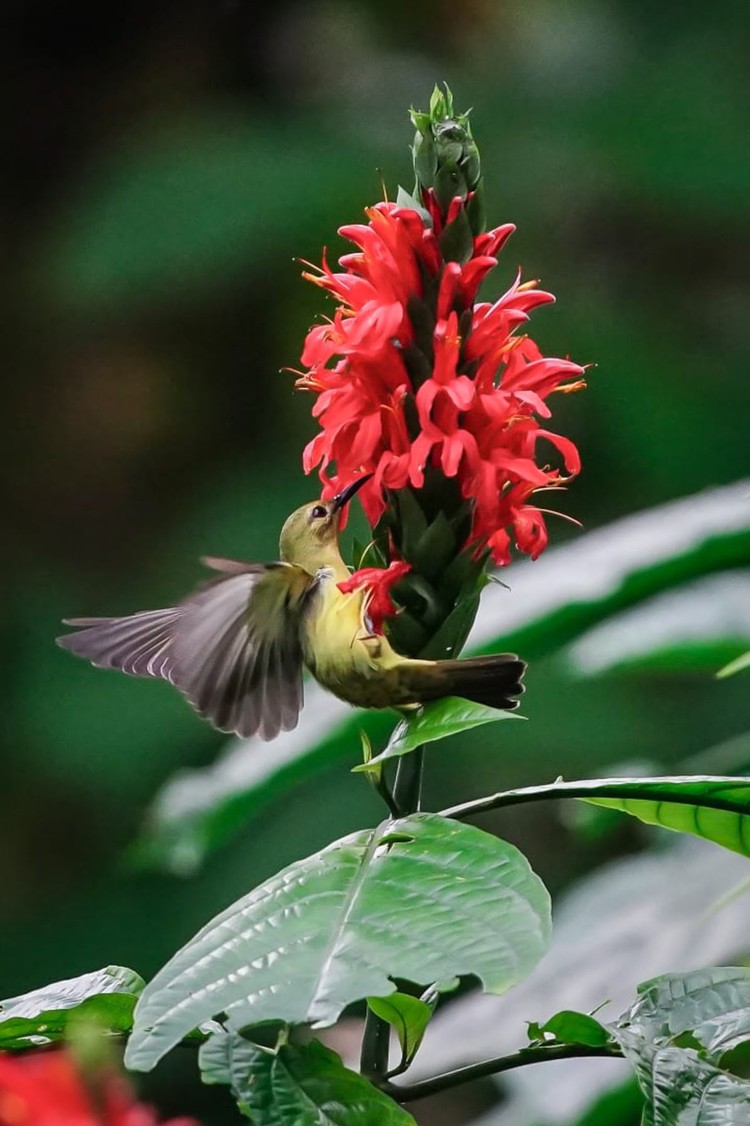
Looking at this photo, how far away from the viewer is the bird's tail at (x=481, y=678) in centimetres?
96

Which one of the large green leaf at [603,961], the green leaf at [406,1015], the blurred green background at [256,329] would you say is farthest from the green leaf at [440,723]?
the blurred green background at [256,329]

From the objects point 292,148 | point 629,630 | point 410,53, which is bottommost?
point 629,630

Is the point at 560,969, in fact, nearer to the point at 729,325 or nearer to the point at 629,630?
the point at 629,630

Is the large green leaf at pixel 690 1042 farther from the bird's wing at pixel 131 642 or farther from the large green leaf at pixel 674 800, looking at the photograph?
the bird's wing at pixel 131 642

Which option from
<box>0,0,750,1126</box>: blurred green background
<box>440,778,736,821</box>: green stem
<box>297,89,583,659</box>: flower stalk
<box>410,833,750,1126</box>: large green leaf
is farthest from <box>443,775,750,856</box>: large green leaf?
<box>0,0,750,1126</box>: blurred green background

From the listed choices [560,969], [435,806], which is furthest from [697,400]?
[560,969]

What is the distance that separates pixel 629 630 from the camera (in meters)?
1.51

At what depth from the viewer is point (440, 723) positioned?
89cm

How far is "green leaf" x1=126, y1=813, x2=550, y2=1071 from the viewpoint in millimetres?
694

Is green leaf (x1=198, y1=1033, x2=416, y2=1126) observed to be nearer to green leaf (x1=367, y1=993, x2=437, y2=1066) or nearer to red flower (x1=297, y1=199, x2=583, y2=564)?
green leaf (x1=367, y1=993, x2=437, y2=1066)

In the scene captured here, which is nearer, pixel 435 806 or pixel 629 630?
pixel 629 630

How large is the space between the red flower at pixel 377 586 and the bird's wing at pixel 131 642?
21 centimetres

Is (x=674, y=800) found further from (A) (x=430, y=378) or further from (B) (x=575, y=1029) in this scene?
(A) (x=430, y=378)

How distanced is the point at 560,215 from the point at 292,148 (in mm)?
607
